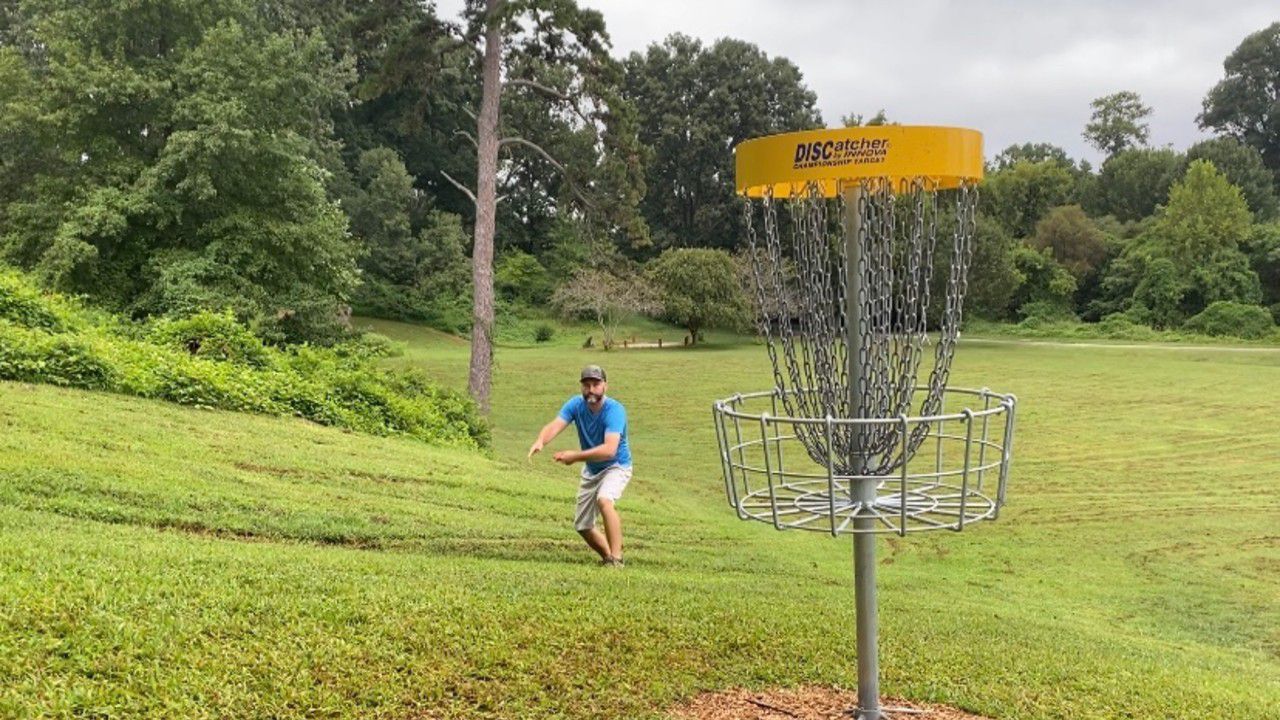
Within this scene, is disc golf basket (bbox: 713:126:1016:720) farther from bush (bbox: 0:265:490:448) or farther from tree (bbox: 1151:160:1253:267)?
tree (bbox: 1151:160:1253:267)

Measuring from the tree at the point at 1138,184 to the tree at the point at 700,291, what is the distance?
30194mm

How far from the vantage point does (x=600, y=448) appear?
6.25 m

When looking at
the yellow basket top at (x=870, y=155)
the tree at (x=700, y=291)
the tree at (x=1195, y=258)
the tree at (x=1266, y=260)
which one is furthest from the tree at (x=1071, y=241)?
the yellow basket top at (x=870, y=155)

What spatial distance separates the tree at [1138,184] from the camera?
63750 mm

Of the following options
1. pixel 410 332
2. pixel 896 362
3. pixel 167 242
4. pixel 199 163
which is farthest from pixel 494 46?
pixel 410 332

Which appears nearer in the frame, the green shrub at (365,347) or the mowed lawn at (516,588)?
the mowed lawn at (516,588)

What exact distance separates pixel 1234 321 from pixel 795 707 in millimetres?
51177

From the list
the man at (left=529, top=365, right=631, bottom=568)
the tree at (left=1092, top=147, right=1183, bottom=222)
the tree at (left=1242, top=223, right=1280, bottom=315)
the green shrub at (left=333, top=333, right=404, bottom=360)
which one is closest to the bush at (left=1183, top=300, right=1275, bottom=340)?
the tree at (left=1242, top=223, right=1280, bottom=315)

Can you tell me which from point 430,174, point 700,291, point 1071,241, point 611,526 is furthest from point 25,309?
point 1071,241

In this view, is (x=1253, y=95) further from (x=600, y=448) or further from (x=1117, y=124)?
(x=600, y=448)

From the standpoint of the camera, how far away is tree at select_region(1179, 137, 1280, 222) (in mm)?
64562

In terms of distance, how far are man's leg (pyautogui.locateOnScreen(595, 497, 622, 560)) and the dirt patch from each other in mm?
2707

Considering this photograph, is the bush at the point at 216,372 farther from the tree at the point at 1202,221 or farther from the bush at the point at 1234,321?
the tree at the point at 1202,221

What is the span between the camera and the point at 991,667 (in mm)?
5184
